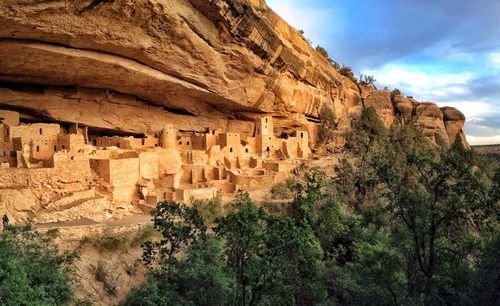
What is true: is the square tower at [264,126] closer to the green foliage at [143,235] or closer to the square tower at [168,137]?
the square tower at [168,137]

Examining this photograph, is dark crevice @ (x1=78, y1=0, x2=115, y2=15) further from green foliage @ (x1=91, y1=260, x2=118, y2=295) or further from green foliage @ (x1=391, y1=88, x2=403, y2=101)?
green foliage @ (x1=391, y1=88, x2=403, y2=101)

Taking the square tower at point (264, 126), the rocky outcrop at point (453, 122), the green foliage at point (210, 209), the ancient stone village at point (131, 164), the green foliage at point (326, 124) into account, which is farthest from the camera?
the rocky outcrop at point (453, 122)

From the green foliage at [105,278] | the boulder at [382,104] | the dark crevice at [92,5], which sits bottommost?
the green foliage at [105,278]

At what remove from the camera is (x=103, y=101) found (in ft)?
62.4

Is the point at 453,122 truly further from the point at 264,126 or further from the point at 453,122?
the point at 264,126

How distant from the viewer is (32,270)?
31.0 ft

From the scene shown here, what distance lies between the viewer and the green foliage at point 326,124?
26812mm

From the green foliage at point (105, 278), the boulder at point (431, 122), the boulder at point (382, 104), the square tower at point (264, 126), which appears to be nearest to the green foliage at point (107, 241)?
the green foliage at point (105, 278)

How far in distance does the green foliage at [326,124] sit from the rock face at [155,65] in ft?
3.50

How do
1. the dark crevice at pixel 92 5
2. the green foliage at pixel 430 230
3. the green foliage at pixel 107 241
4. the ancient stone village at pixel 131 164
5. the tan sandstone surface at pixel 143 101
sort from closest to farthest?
1. the green foliage at pixel 430 230
2. the green foliage at pixel 107 241
3. the dark crevice at pixel 92 5
4. the tan sandstone surface at pixel 143 101
5. the ancient stone village at pixel 131 164

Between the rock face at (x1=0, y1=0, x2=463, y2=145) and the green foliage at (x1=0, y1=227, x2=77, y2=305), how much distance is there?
20.1 ft

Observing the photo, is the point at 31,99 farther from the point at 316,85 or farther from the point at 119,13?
the point at 316,85

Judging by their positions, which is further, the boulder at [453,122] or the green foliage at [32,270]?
the boulder at [453,122]

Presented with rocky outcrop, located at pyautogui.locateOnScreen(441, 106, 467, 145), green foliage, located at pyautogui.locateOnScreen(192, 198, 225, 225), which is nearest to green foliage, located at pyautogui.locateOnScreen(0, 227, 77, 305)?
green foliage, located at pyautogui.locateOnScreen(192, 198, 225, 225)
